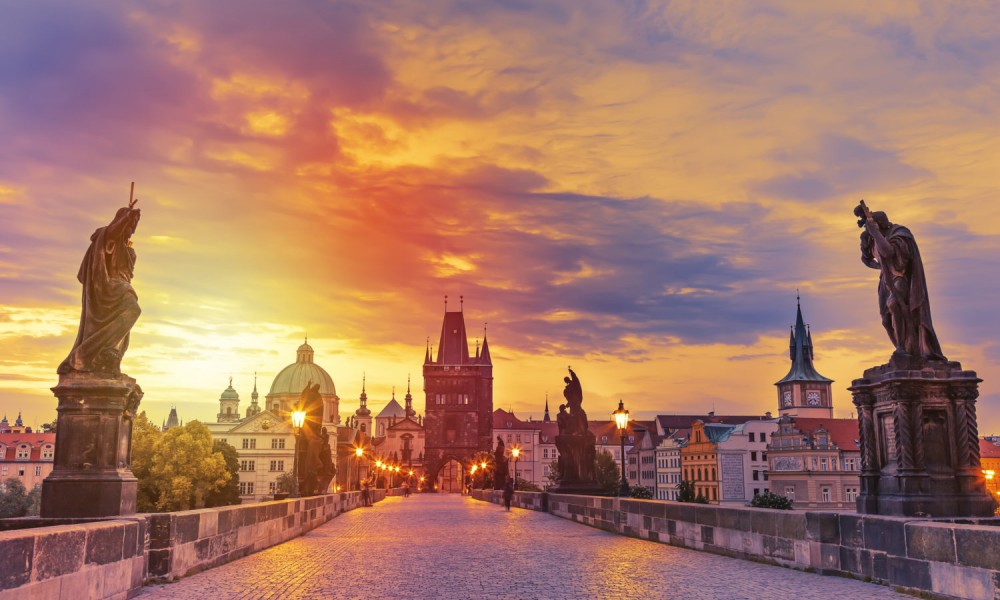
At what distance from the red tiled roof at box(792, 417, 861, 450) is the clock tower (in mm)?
47738

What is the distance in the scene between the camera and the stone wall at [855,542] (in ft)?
25.9

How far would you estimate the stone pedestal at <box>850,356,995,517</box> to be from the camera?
10.8 meters

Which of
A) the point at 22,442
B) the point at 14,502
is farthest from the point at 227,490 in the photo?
the point at 22,442

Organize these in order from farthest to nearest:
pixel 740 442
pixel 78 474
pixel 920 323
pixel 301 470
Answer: pixel 740 442, pixel 301 470, pixel 920 323, pixel 78 474

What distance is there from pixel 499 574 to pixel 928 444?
5905mm

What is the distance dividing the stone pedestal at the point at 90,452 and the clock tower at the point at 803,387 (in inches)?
6119

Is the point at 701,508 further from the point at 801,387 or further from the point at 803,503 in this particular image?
the point at 801,387

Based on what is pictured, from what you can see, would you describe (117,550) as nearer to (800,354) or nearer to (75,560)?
(75,560)

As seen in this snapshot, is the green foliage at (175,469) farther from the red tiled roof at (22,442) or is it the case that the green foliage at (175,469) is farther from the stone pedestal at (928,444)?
the stone pedestal at (928,444)

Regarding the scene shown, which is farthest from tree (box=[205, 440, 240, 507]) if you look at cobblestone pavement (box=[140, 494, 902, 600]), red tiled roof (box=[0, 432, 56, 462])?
cobblestone pavement (box=[140, 494, 902, 600])

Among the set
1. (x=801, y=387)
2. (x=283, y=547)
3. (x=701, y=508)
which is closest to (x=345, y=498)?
(x=283, y=547)

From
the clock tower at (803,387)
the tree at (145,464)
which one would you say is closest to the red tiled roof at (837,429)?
the clock tower at (803,387)

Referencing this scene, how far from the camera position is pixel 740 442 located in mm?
111688

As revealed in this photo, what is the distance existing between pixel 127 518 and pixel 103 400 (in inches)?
71.8
